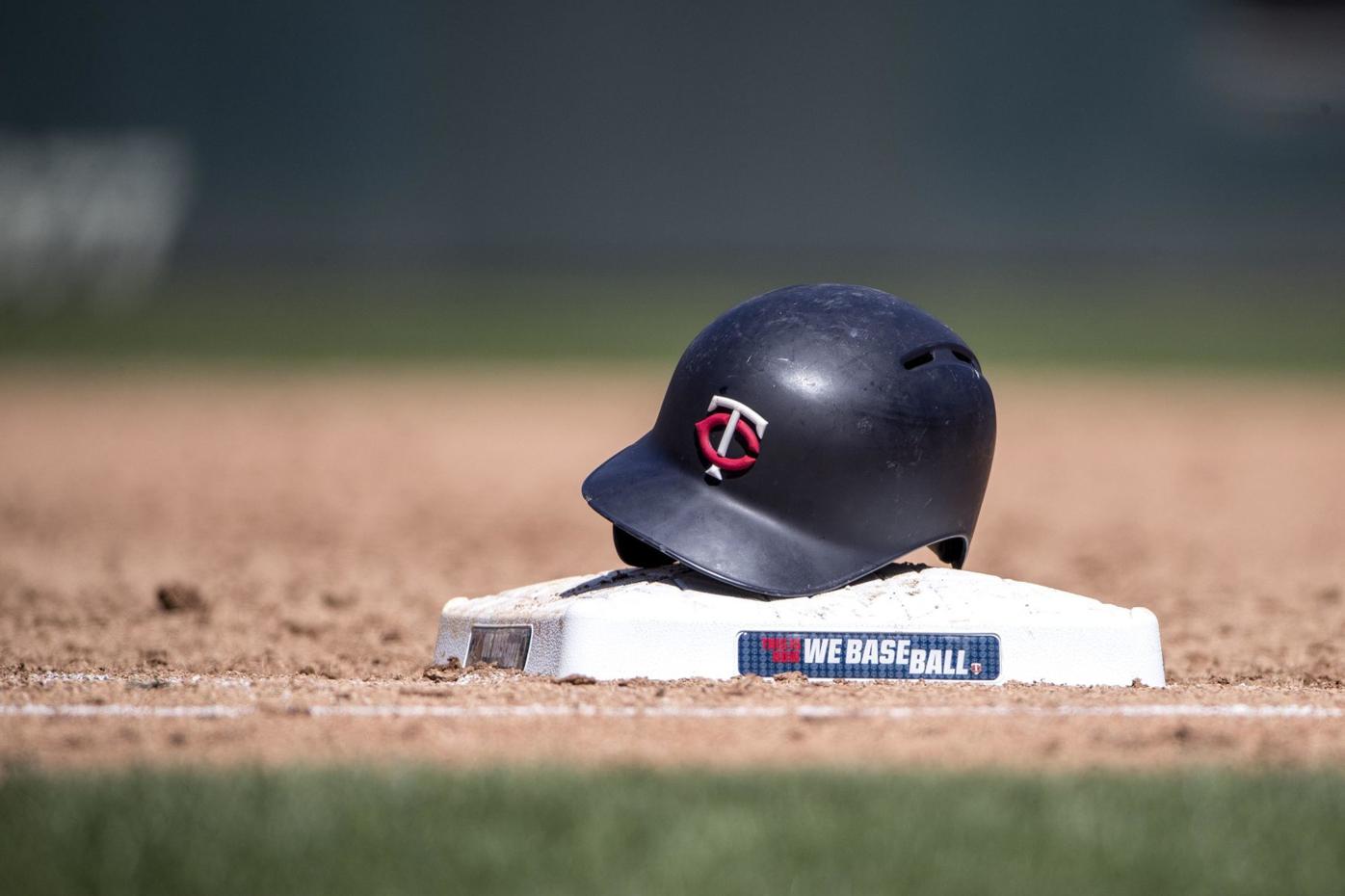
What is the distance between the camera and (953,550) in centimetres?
430

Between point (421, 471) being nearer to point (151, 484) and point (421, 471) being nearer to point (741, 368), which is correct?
point (151, 484)

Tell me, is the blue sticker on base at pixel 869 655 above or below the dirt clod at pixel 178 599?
above

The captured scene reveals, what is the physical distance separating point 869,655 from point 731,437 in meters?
0.61

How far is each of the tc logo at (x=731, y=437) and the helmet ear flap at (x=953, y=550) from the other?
59 centimetres

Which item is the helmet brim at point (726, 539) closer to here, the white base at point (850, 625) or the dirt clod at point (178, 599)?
the white base at point (850, 625)

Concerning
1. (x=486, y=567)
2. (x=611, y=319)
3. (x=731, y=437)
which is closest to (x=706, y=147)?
(x=611, y=319)

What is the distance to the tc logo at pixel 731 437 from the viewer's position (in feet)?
13.1

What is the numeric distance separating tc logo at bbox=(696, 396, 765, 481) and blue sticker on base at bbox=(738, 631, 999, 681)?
40 centimetres

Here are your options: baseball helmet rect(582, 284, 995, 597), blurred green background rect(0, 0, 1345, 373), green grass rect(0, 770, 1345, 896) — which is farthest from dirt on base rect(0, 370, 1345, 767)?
blurred green background rect(0, 0, 1345, 373)

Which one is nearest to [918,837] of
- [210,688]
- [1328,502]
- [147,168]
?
[210,688]

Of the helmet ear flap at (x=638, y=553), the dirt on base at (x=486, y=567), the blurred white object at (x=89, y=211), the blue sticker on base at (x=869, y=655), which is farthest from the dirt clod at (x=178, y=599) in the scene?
the blurred white object at (x=89, y=211)

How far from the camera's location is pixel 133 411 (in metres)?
13.4

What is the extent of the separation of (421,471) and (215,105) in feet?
61.5

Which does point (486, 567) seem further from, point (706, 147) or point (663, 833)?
point (706, 147)
